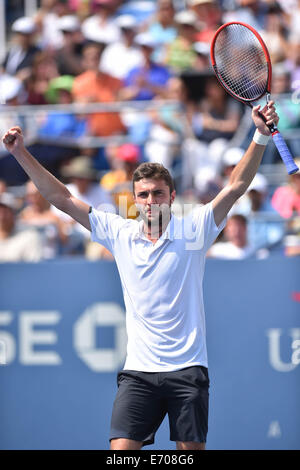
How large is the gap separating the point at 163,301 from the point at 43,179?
0.83m

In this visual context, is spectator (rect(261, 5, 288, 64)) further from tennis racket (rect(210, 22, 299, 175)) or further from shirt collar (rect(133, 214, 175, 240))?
shirt collar (rect(133, 214, 175, 240))

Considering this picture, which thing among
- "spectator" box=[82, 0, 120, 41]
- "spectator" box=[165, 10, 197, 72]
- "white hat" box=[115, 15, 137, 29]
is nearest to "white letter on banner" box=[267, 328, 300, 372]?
"spectator" box=[165, 10, 197, 72]

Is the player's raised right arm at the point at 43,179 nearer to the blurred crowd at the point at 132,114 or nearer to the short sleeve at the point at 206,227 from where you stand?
the short sleeve at the point at 206,227

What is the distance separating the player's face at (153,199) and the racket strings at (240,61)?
2.26 ft

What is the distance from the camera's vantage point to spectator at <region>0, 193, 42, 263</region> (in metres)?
5.88

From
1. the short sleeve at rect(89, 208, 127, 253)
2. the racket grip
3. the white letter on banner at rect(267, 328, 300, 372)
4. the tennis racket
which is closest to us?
the racket grip

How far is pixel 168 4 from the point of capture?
866 centimetres

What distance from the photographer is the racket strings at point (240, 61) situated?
13.6 feet

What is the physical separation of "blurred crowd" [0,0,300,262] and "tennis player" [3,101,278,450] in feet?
6.46

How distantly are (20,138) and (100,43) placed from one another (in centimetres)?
486

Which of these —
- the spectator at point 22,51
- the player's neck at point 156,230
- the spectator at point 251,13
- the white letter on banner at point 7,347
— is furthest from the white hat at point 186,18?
the player's neck at point 156,230

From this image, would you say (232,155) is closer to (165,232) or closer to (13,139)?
(165,232)
